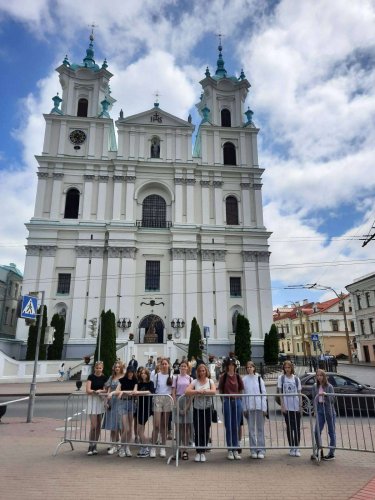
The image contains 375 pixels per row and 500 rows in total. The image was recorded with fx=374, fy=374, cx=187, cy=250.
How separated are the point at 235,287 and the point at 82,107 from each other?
25.7 m

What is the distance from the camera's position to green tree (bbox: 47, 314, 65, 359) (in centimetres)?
2909

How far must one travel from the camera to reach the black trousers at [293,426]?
7055mm

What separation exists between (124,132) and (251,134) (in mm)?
13804

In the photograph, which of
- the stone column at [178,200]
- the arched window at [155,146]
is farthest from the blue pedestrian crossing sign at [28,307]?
the arched window at [155,146]

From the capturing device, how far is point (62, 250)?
1366 inches

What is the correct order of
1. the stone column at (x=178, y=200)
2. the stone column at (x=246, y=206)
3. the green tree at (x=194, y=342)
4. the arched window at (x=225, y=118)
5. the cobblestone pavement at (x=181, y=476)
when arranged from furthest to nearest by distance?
the arched window at (x=225, y=118) < the stone column at (x=246, y=206) < the stone column at (x=178, y=200) < the green tree at (x=194, y=342) < the cobblestone pavement at (x=181, y=476)

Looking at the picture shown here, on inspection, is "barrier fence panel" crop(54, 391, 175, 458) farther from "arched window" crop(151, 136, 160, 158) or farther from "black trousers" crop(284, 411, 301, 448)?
"arched window" crop(151, 136, 160, 158)

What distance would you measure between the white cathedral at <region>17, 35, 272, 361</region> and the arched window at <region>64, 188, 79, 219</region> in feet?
0.35

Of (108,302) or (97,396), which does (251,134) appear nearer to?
(108,302)

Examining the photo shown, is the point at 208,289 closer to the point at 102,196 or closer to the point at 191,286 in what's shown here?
the point at 191,286

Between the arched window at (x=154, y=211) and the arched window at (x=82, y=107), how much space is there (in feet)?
40.7

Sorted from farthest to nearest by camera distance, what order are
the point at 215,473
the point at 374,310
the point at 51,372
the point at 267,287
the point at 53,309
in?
the point at 374,310 < the point at 267,287 < the point at 53,309 < the point at 51,372 < the point at 215,473

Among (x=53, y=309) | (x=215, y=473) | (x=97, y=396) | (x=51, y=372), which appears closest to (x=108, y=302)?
(x=53, y=309)

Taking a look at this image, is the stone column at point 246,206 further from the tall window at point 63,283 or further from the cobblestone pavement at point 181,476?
the cobblestone pavement at point 181,476
